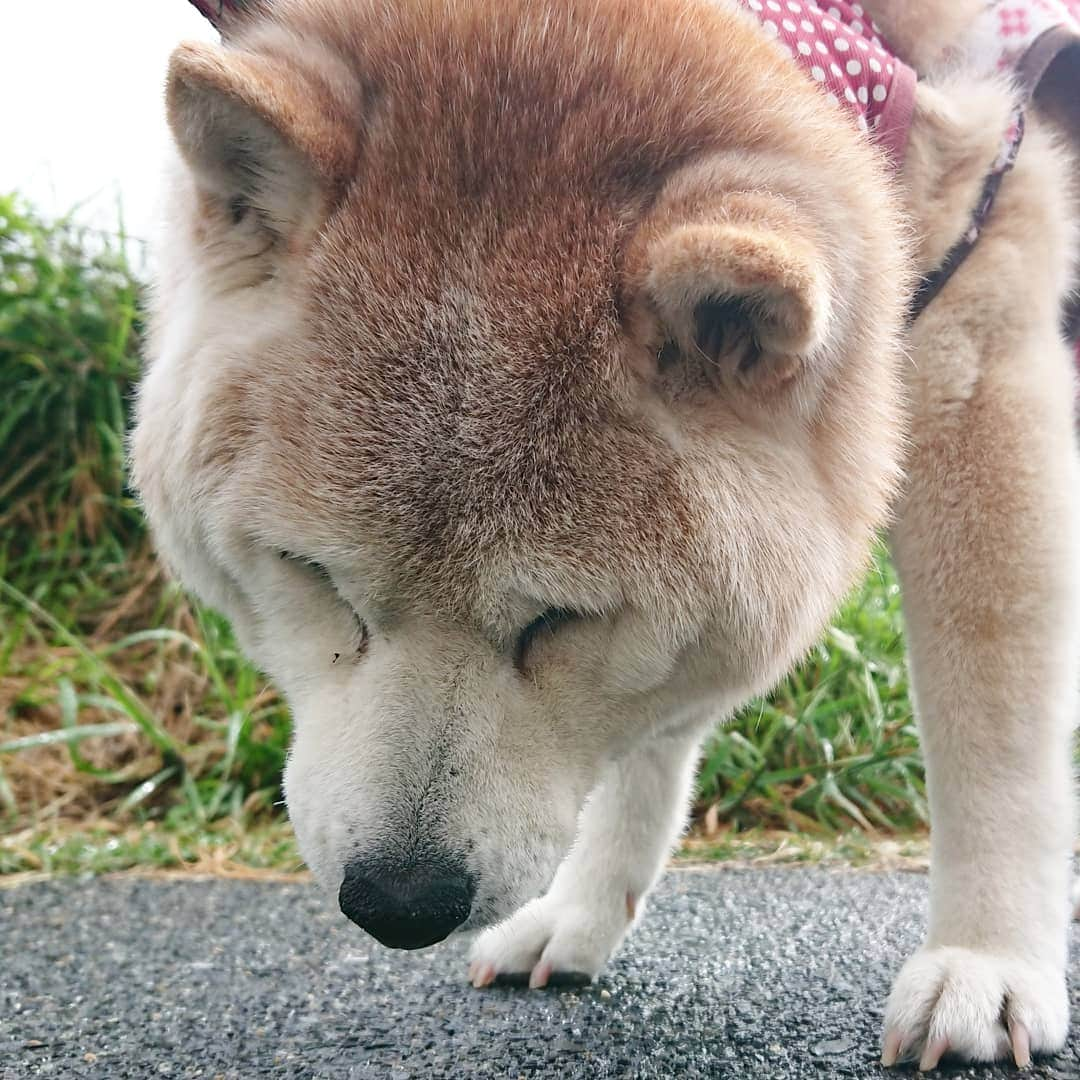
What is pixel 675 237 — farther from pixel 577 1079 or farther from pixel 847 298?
pixel 577 1079

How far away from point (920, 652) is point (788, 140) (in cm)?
99

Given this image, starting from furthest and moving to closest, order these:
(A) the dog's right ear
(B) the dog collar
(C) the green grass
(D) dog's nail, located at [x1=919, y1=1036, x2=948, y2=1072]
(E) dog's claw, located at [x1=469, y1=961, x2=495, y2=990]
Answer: (C) the green grass, (E) dog's claw, located at [x1=469, y1=961, x2=495, y2=990], (B) the dog collar, (D) dog's nail, located at [x1=919, y1=1036, x2=948, y2=1072], (A) the dog's right ear

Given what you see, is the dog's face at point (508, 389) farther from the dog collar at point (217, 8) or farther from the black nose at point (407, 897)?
the dog collar at point (217, 8)

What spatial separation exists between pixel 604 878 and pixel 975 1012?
2.86ft

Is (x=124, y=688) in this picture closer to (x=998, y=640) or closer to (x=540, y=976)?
(x=540, y=976)

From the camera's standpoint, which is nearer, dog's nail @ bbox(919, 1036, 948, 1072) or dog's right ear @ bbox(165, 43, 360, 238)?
dog's right ear @ bbox(165, 43, 360, 238)

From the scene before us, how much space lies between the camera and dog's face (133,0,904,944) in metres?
1.47

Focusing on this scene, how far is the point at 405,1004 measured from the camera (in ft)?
6.93

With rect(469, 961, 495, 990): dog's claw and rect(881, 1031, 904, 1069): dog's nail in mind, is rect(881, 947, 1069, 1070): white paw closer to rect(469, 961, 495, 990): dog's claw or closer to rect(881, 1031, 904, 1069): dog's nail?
rect(881, 1031, 904, 1069): dog's nail

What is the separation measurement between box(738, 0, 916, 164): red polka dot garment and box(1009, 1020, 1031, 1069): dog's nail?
156cm

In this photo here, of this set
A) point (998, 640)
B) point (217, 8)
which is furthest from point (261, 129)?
point (998, 640)

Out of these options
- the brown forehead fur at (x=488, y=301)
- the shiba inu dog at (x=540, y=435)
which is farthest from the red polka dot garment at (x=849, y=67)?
the brown forehead fur at (x=488, y=301)

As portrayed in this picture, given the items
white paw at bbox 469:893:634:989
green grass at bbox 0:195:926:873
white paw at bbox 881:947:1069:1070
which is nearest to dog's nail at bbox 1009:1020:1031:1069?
white paw at bbox 881:947:1069:1070

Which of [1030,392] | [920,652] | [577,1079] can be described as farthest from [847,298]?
[577,1079]
